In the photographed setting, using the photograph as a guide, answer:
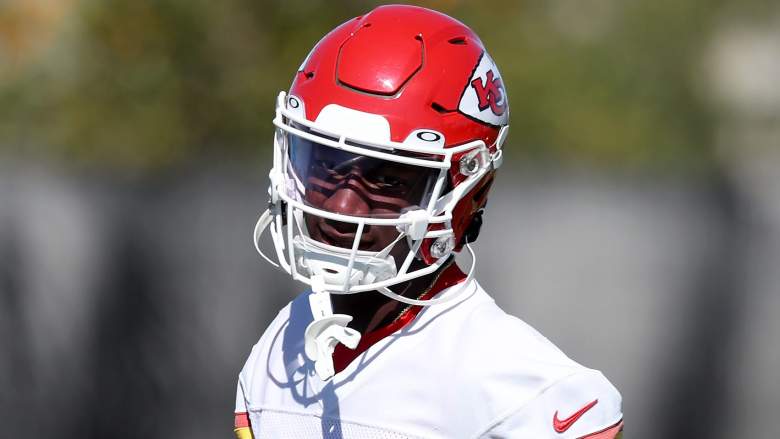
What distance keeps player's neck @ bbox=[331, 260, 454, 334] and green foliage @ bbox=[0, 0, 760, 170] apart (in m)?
4.03

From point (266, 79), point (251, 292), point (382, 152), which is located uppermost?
point (382, 152)

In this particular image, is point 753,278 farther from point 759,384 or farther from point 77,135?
point 77,135

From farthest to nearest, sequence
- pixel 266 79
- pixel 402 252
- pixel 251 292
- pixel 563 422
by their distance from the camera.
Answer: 1. pixel 266 79
2. pixel 251 292
3. pixel 402 252
4. pixel 563 422

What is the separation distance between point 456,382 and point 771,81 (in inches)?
207

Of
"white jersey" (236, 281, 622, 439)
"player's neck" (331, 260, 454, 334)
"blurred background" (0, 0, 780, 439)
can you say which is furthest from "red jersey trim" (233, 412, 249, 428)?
"blurred background" (0, 0, 780, 439)

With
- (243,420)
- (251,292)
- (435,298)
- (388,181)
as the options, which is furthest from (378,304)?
(251,292)

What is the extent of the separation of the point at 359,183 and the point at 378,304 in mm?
188

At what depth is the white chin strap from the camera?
4.52 feet

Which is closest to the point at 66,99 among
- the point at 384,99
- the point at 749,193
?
the point at 749,193

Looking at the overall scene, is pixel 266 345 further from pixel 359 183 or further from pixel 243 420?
pixel 359 183

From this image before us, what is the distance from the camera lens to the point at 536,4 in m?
6.05

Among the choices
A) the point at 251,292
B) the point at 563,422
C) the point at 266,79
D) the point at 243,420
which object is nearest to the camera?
the point at 563,422

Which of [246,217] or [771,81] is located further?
[771,81]

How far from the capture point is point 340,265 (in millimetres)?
1386
